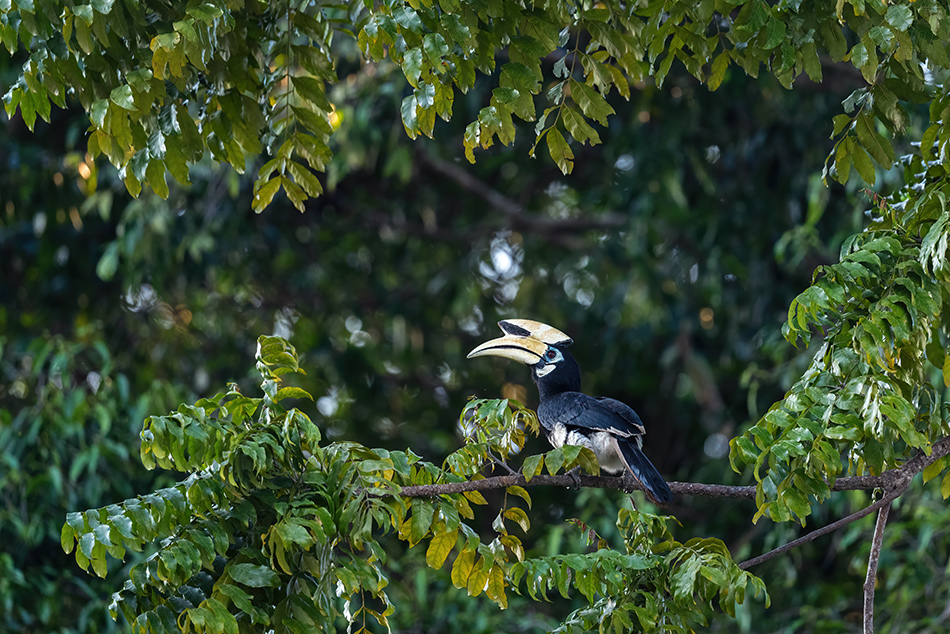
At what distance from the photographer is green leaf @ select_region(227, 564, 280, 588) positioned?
74.0 inches

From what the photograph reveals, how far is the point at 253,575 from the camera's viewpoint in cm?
189

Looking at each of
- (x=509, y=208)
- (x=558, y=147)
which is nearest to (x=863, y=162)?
(x=558, y=147)

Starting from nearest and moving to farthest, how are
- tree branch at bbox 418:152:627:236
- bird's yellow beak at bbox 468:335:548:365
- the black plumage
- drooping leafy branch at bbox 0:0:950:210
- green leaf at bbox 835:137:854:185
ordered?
drooping leafy branch at bbox 0:0:950:210
green leaf at bbox 835:137:854:185
the black plumage
bird's yellow beak at bbox 468:335:548:365
tree branch at bbox 418:152:627:236

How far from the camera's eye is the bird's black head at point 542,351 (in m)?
2.79

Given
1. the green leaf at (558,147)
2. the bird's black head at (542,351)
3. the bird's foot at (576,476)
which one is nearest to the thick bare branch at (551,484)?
the bird's foot at (576,476)

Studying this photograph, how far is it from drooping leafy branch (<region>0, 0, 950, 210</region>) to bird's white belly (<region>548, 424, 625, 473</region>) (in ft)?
2.28

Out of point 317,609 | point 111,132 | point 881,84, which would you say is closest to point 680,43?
point 881,84

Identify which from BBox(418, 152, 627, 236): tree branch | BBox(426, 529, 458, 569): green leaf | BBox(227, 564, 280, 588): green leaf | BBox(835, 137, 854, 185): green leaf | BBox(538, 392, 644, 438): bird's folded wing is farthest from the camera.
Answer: BBox(418, 152, 627, 236): tree branch

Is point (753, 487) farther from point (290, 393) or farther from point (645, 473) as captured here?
point (290, 393)

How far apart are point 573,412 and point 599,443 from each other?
0.10 metres

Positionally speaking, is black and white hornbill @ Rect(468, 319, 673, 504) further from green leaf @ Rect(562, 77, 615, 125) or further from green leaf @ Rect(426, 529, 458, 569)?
green leaf @ Rect(562, 77, 615, 125)

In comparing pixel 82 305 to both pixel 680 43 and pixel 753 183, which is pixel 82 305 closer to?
pixel 753 183

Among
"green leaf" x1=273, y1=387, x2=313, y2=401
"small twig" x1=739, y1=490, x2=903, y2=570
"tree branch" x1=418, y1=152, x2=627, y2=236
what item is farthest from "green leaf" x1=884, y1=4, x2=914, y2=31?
"tree branch" x1=418, y1=152, x2=627, y2=236

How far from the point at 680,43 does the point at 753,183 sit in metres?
3.26
